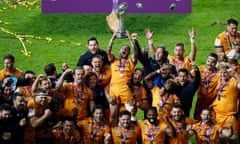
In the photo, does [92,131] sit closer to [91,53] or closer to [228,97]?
[91,53]

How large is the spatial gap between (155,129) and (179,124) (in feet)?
1.12

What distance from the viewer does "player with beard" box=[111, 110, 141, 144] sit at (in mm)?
10531

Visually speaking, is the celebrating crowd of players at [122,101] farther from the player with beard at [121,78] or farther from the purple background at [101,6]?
the purple background at [101,6]

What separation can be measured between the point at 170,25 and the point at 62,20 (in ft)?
9.10

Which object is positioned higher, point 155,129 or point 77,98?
point 77,98

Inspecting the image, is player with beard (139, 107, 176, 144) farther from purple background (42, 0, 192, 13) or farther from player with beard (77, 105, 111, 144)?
purple background (42, 0, 192, 13)

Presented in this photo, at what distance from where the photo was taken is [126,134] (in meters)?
10.6

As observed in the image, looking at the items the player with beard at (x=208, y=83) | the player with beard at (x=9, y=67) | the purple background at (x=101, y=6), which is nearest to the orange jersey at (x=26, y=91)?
the player with beard at (x=9, y=67)

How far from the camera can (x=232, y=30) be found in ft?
41.2

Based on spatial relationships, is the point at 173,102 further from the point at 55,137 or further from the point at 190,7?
the point at 190,7

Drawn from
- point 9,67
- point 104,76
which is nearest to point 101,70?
point 104,76

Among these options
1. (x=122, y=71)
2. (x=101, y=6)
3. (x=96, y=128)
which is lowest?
(x=96, y=128)

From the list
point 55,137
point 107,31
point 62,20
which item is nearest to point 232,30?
point 55,137

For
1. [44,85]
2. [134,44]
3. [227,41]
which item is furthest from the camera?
[227,41]
